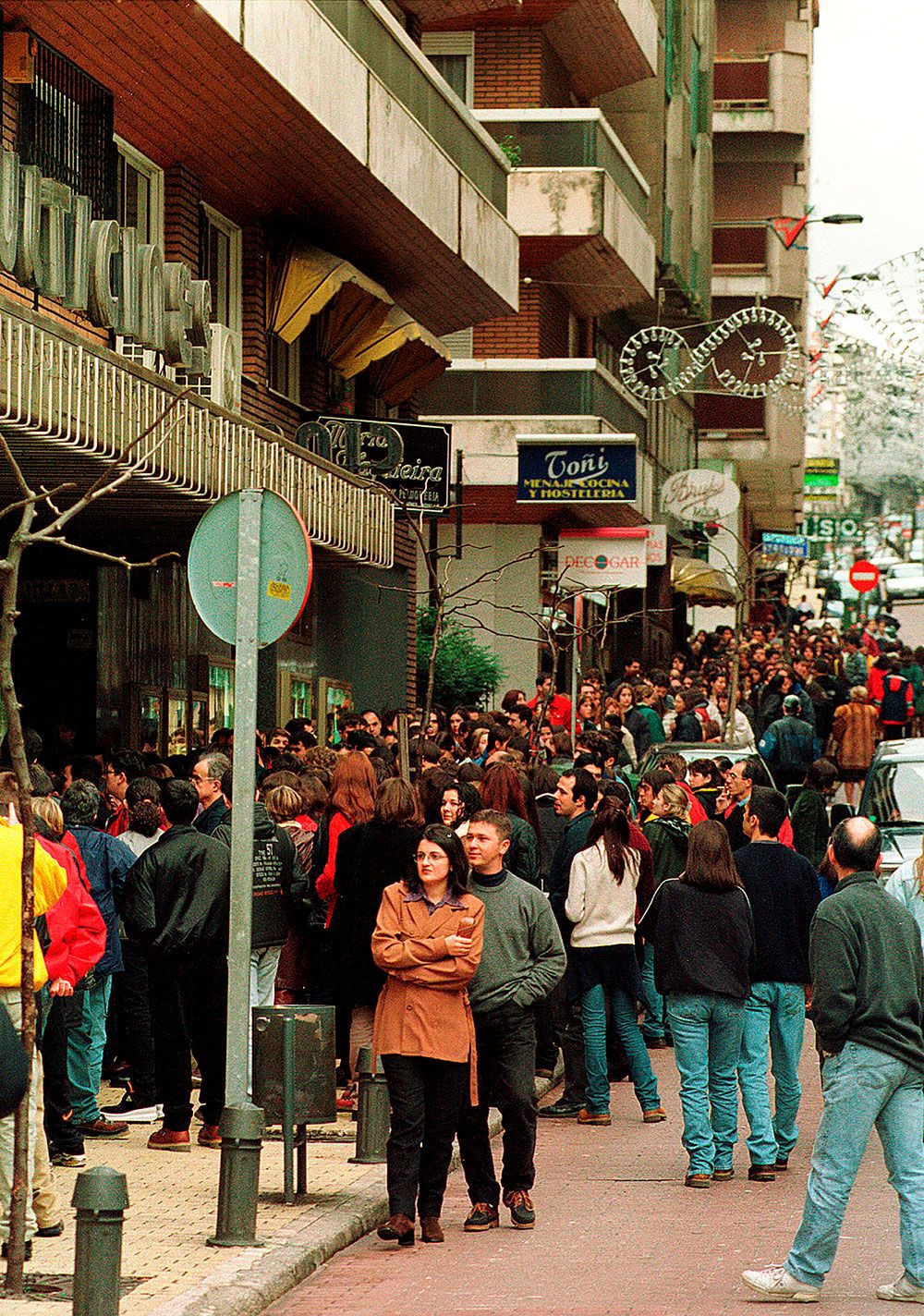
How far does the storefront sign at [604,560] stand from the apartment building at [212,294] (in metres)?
7.57

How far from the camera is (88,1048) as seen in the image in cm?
1144

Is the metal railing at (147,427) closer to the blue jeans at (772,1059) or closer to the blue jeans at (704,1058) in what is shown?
the blue jeans at (704,1058)

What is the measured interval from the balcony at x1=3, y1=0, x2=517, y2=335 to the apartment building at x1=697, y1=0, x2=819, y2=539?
30508 mm

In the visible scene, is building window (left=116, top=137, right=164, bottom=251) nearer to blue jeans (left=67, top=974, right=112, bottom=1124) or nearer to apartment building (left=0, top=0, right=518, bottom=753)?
apartment building (left=0, top=0, right=518, bottom=753)

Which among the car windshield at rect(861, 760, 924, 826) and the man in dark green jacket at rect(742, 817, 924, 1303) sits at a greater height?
the car windshield at rect(861, 760, 924, 826)

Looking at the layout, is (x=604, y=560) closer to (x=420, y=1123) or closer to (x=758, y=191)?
(x=420, y=1123)

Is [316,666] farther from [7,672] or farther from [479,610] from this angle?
[7,672]

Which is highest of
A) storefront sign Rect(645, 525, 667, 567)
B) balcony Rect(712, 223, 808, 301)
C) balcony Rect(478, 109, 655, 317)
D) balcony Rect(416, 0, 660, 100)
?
balcony Rect(712, 223, 808, 301)

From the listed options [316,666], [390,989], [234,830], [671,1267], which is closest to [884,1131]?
[671,1267]

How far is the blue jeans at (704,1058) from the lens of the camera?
10.9 m

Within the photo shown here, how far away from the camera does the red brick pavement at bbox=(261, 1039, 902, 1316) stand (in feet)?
27.6

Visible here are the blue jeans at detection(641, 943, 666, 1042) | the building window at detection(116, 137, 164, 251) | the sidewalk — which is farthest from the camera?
the building window at detection(116, 137, 164, 251)

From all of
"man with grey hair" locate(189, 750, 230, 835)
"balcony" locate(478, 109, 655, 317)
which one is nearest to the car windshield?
"man with grey hair" locate(189, 750, 230, 835)

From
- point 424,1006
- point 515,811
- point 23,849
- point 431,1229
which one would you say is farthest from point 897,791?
point 23,849
